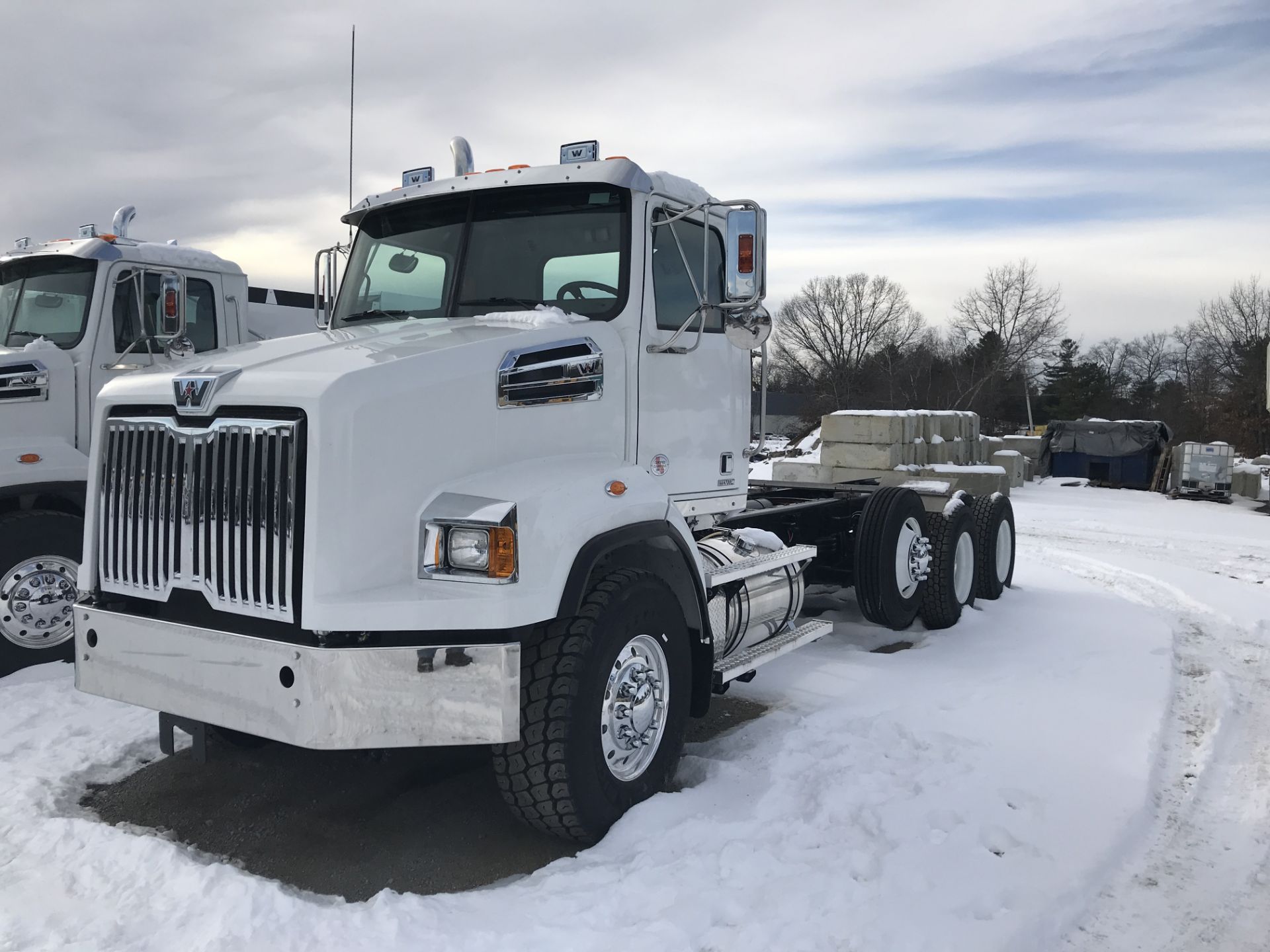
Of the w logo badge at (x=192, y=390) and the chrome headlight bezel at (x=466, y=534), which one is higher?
the w logo badge at (x=192, y=390)

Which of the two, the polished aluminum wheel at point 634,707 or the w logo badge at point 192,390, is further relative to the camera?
the polished aluminum wheel at point 634,707

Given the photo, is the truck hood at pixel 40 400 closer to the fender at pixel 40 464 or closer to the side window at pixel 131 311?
the fender at pixel 40 464

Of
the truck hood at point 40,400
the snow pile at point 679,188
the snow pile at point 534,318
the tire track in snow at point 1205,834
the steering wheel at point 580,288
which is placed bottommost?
the tire track in snow at point 1205,834

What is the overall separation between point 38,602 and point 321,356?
3.74 metres

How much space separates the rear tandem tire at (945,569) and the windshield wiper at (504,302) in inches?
190

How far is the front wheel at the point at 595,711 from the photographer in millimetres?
3680

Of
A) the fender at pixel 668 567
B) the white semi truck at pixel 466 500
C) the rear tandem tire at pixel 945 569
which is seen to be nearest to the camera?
the white semi truck at pixel 466 500

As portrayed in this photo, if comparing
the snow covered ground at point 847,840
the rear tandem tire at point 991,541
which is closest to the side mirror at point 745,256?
the snow covered ground at point 847,840

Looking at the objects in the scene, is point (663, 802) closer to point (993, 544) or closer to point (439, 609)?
point (439, 609)

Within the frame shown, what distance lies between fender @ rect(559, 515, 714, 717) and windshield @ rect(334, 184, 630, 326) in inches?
42.5

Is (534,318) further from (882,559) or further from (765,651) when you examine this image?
(882,559)

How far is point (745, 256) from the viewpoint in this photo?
14.7 ft

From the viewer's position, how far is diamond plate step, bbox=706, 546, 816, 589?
16.4 feet

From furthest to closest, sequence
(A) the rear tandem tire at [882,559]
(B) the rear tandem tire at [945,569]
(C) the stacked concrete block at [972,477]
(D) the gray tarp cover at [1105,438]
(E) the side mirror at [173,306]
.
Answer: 1. (D) the gray tarp cover at [1105,438]
2. (C) the stacked concrete block at [972,477]
3. (B) the rear tandem tire at [945,569]
4. (A) the rear tandem tire at [882,559]
5. (E) the side mirror at [173,306]
